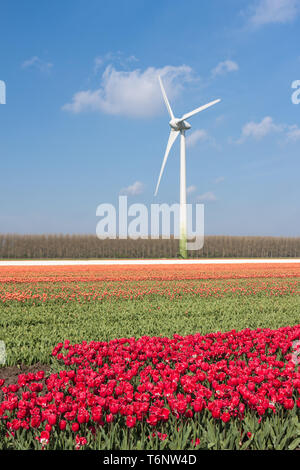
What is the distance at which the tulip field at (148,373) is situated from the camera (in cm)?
385

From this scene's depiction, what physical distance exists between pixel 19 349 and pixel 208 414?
4958mm

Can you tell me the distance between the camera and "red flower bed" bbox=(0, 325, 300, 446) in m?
3.87

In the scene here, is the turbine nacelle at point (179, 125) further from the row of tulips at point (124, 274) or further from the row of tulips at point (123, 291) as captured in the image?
the row of tulips at point (123, 291)

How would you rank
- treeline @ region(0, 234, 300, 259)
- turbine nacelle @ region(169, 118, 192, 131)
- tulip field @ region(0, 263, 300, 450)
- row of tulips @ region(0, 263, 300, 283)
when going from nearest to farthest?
tulip field @ region(0, 263, 300, 450) → row of tulips @ region(0, 263, 300, 283) → turbine nacelle @ region(169, 118, 192, 131) → treeline @ region(0, 234, 300, 259)

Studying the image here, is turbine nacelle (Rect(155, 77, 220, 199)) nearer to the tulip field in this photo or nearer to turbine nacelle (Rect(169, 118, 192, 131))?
turbine nacelle (Rect(169, 118, 192, 131))

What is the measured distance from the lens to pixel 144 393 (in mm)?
4484

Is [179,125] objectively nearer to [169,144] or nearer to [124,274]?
[169,144]

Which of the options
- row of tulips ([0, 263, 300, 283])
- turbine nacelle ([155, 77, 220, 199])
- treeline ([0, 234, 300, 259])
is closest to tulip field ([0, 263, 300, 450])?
row of tulips ([0, 263, 300, 283])

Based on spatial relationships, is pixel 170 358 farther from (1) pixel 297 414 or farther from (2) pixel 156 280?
(2) pixel 156 280

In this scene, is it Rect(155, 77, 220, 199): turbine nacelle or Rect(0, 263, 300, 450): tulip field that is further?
Rect(155, 77, 220, 199): turbine nacelle

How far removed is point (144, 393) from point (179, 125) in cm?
4823

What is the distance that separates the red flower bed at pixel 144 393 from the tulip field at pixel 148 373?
0.6 inches

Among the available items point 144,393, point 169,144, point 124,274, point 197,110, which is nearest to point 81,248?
point 169,144

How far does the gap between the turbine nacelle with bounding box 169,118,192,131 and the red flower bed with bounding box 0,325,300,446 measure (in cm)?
4593
